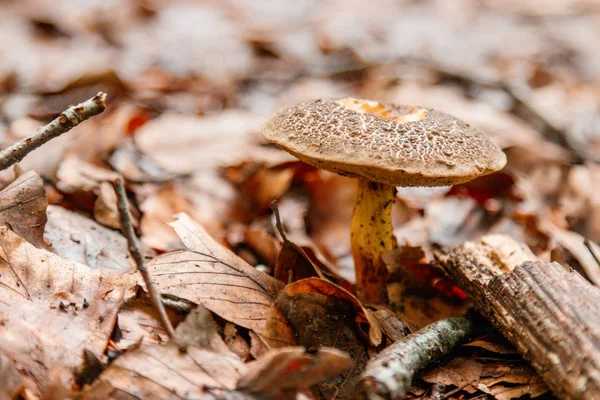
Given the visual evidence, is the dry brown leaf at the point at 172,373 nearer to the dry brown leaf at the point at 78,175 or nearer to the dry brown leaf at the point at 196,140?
the dry brown leaf at the point at 78,175

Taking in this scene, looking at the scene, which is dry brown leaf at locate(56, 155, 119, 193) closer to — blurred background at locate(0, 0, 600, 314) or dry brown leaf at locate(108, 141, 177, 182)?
blurred background at locate(0, 0, 600, 314)

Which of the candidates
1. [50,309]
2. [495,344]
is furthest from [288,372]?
[495,344]

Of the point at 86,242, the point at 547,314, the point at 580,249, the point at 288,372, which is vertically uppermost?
the point at 288,372

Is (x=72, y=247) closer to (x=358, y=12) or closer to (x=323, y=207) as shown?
(x=323, y=207)

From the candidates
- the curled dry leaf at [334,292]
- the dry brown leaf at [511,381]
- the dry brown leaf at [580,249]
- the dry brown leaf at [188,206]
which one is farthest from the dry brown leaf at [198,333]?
the dry brown leaf at [580,249]

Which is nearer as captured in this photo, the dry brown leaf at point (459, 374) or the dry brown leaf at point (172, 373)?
the dry brown leaf at point (172, 373)

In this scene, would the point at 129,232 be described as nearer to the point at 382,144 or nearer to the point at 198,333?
the point at 198,333
